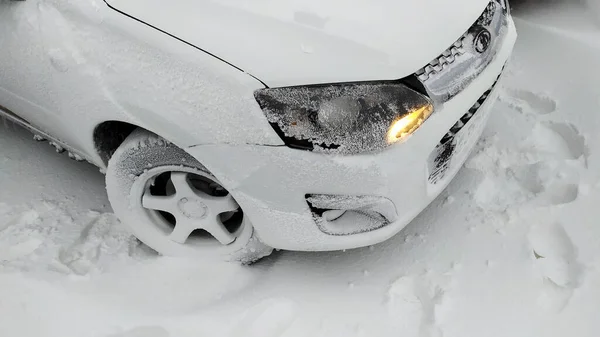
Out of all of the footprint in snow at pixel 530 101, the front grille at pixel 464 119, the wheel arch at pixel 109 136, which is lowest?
the wheel arch at pixel 109 136

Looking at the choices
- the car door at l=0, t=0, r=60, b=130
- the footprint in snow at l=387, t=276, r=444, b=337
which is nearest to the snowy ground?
the footprint in snow at l=387, t=276, r=444, b=337

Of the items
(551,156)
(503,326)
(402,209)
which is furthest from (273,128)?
(551,156)

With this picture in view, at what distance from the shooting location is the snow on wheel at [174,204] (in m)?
2.06

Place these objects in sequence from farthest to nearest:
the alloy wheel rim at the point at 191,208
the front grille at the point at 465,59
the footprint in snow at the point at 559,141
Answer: the footprint in snow at the point at 559,141 → the alloy wheel rim at the point at 191,208 → the front grille at the point at 465,59

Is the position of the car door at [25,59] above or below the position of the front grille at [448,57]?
below

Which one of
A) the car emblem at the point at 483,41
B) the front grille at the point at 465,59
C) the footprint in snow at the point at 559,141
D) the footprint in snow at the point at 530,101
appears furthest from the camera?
the footprint in snow at the point at 530,101

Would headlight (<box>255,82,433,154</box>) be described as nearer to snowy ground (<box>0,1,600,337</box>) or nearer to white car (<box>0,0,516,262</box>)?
white car (<box>0,0,516,262</box>)

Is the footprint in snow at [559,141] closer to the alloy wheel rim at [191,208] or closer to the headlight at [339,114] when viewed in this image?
the headlight at [339,114]

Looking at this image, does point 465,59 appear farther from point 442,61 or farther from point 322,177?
point 322,177

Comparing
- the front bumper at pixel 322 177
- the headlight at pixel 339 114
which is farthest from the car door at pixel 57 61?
the headlight at pixel 339 114

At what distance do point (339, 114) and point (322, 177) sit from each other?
208 millimetres

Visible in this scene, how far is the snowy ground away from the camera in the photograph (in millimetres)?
2119

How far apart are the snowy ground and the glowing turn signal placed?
0.68 m

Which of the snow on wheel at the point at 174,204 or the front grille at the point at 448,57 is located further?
the snow on wheel at the point at 174,204
